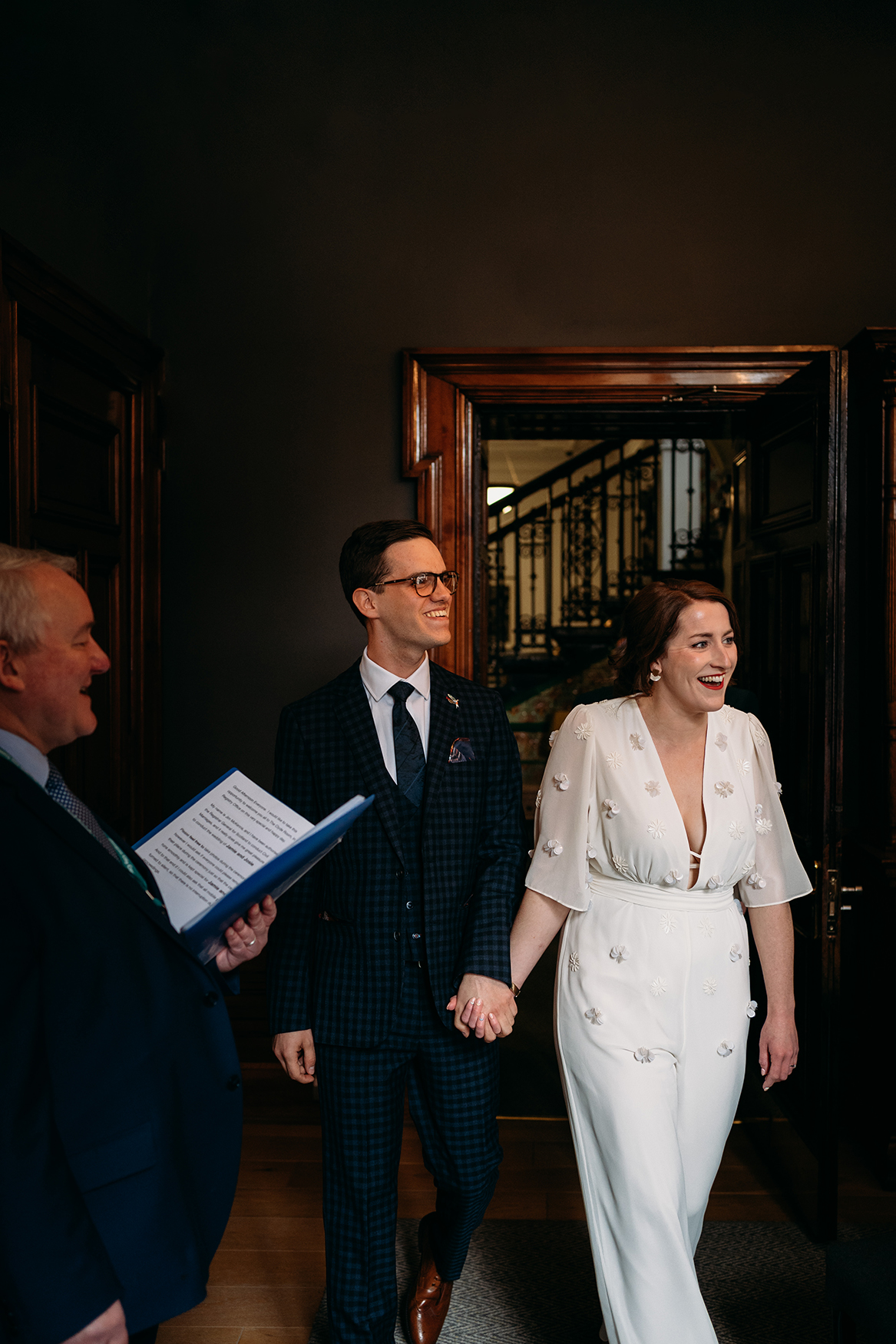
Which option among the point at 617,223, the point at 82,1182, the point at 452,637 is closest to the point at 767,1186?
the point at 452,637

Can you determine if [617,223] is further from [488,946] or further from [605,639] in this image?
[605,639]

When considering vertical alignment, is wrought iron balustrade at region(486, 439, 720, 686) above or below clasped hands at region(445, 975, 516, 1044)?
above

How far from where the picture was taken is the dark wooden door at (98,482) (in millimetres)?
2541

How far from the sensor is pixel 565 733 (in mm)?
2213

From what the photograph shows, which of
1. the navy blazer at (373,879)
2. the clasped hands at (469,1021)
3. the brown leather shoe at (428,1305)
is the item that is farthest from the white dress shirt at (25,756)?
the brown leather shoe at (428,1305)

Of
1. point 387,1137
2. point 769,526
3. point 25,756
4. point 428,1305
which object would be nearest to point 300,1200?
point 428,1305

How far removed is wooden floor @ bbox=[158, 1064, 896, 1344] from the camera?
2.45 m

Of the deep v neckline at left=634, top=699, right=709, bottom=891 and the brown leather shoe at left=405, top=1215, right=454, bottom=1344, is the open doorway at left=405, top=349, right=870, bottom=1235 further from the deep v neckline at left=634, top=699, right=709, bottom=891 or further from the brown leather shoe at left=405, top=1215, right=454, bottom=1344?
the brown leather shoe at left=405, top=1215, right=454, bottom=1344

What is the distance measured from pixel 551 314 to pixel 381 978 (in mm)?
2502

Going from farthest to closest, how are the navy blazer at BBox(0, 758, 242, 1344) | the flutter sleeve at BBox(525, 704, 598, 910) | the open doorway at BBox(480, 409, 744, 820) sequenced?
the open doorway at BBox(480, 409, 744, 820)
the flutter sleeve at BBox(525, 704, 598, 910)
the navy blazer at BBox(0, 758, 242, 1344)

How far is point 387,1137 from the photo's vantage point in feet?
6.84

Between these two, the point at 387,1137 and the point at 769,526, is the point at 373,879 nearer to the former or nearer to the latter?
the point at 387,1137

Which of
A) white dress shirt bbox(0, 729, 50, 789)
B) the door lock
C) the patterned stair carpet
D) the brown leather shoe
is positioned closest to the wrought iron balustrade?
the door lock

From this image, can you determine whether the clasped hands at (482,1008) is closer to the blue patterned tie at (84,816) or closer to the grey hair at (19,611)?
the blue patterned tie at (84,816)
